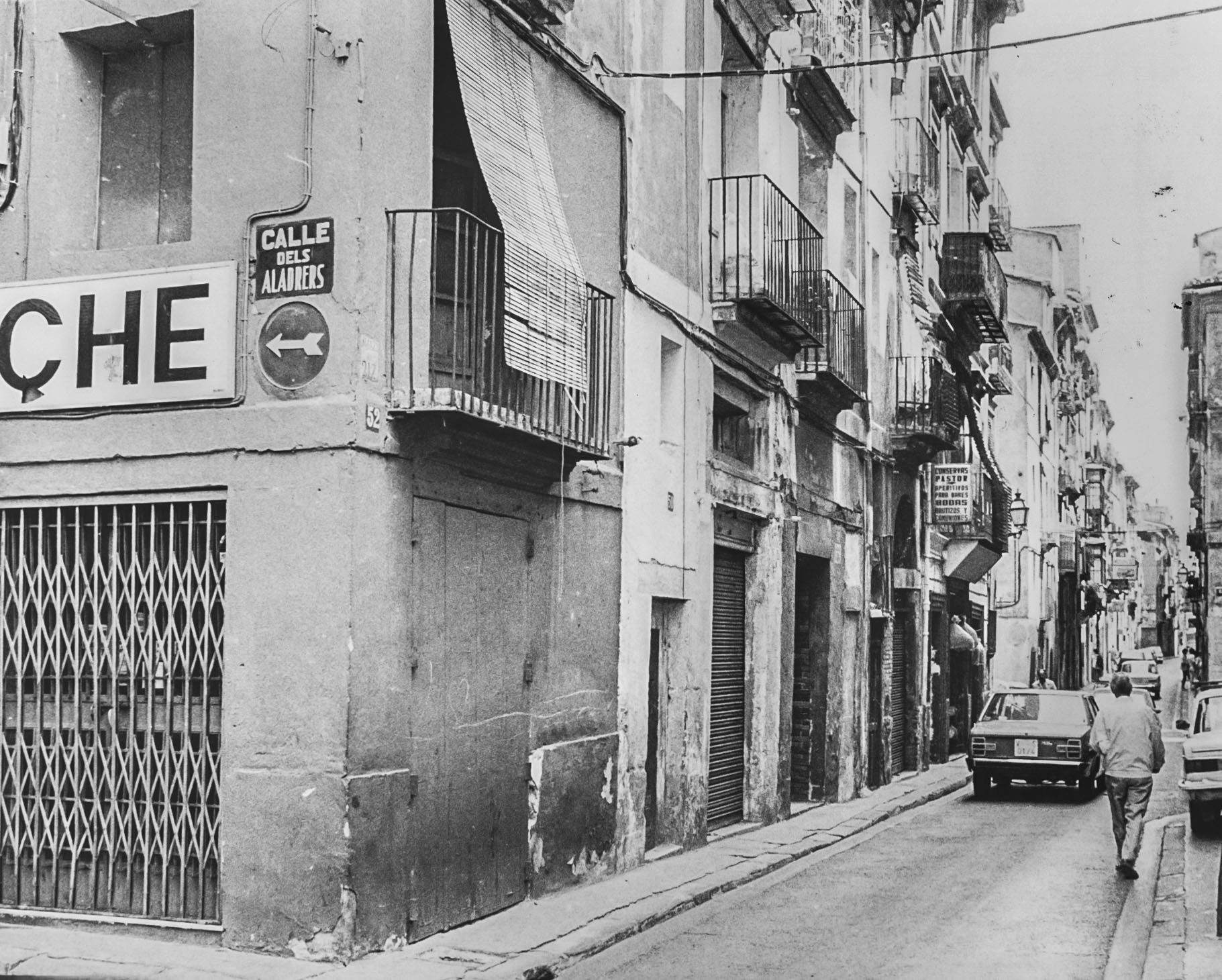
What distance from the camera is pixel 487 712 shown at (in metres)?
10.3

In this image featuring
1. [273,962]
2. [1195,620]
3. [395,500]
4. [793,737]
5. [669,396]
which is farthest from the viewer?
[1195,620]

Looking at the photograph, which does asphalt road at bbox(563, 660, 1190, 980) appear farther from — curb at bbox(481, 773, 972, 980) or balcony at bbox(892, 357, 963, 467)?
balcony at bbox(892, 357, 963, 467)

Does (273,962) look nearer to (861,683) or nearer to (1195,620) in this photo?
(861,683)

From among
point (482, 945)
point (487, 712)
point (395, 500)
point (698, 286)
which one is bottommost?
point (482, 945)

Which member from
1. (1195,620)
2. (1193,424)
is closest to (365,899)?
(1193,424)

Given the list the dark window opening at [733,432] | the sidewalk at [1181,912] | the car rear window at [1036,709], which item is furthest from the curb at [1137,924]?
the dark window opening at [733,432]

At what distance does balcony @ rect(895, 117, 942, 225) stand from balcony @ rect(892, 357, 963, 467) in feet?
8.55

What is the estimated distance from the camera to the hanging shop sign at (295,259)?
8969 mm

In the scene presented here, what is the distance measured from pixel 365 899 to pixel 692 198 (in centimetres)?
847

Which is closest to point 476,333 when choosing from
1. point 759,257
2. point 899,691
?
point 759,257

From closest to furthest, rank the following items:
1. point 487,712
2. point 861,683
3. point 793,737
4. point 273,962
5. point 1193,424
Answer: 1. point 273,962
2. point 487,712
3. point 793,737
4. point 861,683
5. point 1193,424

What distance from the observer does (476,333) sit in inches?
372

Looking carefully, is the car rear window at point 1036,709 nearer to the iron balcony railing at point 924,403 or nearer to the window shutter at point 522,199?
the iron balcony railing at point 924,403

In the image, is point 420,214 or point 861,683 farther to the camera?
point 861,683
